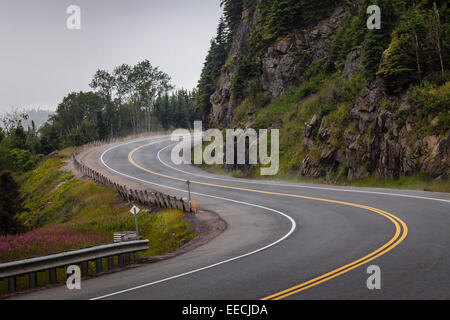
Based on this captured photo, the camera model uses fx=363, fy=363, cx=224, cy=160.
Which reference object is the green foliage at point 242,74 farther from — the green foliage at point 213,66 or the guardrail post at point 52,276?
the guardrail post at point 52,276

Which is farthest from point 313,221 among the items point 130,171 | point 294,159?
point 130,171

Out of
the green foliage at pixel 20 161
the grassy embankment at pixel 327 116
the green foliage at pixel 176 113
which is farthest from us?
the green foliage at pixel 176 113

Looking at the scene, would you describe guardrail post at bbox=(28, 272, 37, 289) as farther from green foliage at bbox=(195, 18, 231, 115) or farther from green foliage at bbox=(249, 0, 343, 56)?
green foliage at bbox=(195, 18, 231, 115)

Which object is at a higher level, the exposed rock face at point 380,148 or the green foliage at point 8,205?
the exposed rock face at point 380,148

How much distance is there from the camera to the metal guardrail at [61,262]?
30.7 ft

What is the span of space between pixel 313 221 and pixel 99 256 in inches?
340

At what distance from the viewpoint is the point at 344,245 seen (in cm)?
1081

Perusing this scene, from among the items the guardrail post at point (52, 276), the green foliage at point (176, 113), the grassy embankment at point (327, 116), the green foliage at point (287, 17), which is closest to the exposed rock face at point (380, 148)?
Result: the grassy embankment at point (327, 116)

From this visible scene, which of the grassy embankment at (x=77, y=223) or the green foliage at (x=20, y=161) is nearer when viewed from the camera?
the grassy embankment at (x=77, y=223)

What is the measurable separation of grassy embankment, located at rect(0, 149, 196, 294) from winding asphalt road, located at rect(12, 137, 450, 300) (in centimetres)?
337

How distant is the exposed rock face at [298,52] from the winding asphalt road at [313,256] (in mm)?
26024

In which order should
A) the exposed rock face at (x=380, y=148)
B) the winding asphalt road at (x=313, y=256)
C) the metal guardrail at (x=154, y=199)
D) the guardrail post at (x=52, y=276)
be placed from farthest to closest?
the metal guardrail at (x=154, y=199)
the exposed rock face at (x=380, y=148)
the guardrail post at (x=52, y=276)
the winding asphalt road at (x=313, y=256)

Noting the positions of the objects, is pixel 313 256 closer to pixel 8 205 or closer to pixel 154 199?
pixel 154 199
